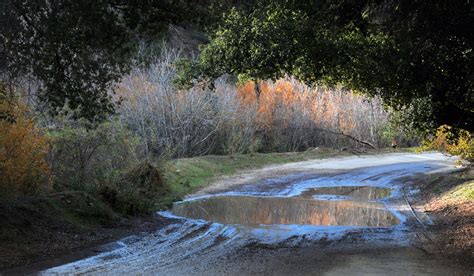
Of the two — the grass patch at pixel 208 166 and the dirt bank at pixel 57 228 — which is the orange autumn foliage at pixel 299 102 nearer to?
the grass patch at pixel 208 166

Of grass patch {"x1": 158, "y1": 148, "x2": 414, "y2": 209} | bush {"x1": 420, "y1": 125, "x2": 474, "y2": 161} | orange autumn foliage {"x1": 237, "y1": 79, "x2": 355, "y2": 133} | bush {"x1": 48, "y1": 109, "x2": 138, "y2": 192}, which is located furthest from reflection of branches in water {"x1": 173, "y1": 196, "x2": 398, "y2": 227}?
orange autumn foliage {"x1": 237, "y1": 79, "x2": 355, "y2": 133}

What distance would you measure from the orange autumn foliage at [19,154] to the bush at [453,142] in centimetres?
1076

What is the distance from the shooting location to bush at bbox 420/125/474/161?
1612cm

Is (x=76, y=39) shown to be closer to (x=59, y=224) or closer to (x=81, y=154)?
(x=59, y=224)

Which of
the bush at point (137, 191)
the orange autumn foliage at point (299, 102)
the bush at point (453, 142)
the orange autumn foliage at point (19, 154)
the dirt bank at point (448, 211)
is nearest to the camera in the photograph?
the dirt bank at point (448, 211)

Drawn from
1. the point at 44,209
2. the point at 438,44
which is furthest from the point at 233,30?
the point at 44,209

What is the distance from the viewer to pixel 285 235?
473 inches

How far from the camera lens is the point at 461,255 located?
9.90 metres

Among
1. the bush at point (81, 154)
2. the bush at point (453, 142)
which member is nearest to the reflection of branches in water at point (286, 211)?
the bush at point (81, 154)

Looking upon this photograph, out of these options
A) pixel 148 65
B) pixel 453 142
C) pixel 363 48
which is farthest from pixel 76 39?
pixel 453 142

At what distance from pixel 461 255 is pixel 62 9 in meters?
8.08

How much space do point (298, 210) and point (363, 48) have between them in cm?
491

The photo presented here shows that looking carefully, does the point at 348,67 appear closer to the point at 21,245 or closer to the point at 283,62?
the point at 283,62

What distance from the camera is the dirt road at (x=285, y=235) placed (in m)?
9.05
